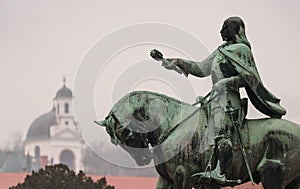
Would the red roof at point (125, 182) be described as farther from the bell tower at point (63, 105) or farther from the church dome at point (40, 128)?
the bell tower at point (63, 105)

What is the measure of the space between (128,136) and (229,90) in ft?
4.43

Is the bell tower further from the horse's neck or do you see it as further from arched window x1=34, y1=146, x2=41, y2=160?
the horse's neck

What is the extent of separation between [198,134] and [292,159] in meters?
1.19

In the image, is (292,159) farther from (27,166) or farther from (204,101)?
(27,166)

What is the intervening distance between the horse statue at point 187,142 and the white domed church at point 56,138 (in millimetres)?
110733

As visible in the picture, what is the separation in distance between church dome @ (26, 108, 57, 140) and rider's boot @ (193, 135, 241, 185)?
118364mm

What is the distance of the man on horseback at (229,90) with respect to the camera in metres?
10.1

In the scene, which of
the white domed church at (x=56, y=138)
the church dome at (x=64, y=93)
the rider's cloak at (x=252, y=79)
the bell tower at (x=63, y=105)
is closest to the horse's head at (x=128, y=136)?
the rider's cloak at (x=252, y=79)

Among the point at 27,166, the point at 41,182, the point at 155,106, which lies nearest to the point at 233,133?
the point at 155,106

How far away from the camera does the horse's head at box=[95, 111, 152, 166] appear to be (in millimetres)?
10312

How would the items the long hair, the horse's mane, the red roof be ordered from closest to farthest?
the horse's mane, the long hair, the red roof

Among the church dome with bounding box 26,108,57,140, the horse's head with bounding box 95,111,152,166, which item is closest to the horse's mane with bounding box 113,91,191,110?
the horse's head with bounding box 95,111,152,166

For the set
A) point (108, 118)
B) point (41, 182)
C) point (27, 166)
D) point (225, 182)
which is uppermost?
point (27, 166)

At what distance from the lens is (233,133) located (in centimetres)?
1026
